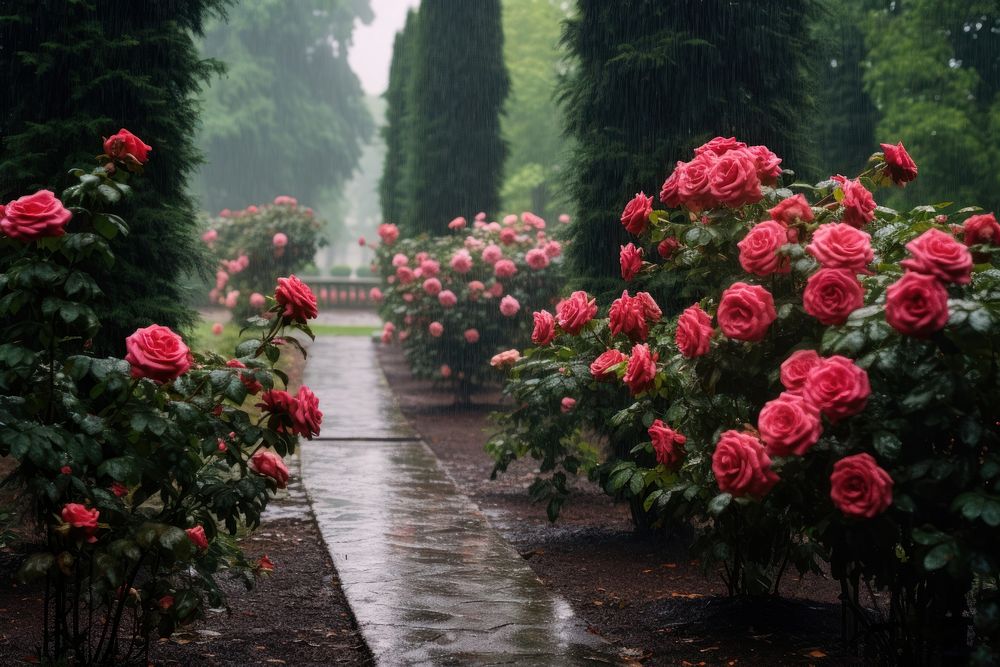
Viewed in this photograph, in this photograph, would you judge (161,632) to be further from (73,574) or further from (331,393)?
(331,393)

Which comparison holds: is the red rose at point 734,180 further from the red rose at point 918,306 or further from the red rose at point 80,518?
the red rose at point 80,518

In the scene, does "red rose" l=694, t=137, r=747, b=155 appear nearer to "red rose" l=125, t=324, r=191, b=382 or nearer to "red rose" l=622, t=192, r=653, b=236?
"red rose" l=622, t=192, r=653, b=236

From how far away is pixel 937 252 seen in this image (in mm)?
2703

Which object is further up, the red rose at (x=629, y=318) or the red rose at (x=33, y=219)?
the red rose at (x=33, y=219)

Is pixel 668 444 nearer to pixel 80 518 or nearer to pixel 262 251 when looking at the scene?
pixel 80 518

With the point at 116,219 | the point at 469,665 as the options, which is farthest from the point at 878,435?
the point at 116,219

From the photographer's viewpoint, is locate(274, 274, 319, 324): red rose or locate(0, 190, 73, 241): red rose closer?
locate(0, 190, 73, 241): red rose

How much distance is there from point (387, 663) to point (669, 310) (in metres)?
2.51

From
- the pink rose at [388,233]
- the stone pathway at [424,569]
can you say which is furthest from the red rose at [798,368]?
the pink rose at [388,233]

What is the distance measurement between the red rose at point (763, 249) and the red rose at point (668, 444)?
70 centimetres

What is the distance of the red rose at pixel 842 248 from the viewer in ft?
9.71

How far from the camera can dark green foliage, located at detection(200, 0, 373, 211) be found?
1462 inches

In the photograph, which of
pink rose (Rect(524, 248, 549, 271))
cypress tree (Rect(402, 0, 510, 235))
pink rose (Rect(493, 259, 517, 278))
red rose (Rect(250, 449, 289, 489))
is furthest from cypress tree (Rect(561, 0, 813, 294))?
cypress tree (Rect(402, 0, 510, 235))

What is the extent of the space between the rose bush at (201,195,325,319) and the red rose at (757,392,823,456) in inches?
581
